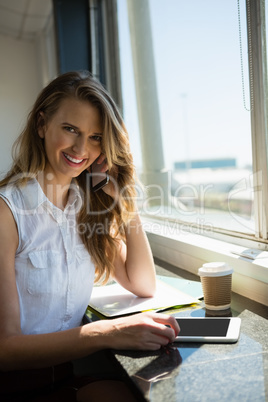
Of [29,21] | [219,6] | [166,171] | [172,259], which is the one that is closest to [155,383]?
[172,259]

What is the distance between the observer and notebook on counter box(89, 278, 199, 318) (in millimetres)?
1238

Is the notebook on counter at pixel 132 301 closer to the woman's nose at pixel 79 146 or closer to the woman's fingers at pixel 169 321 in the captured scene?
the woman's fingers at pixel 169 321

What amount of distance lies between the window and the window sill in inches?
3.1

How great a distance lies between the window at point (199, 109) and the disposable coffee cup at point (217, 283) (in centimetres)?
31

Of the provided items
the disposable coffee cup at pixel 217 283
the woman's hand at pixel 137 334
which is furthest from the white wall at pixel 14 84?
the woman's hand at pixel 137 334

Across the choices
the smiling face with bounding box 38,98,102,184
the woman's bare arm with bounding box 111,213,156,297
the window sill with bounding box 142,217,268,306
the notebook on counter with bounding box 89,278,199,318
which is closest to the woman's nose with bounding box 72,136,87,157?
the smiling face with bounding box 38,98,102,184

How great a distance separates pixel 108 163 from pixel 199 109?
0.83 meters

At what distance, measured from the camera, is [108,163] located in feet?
4.47

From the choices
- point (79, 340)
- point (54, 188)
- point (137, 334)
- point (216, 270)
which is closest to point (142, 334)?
point (137, 334)

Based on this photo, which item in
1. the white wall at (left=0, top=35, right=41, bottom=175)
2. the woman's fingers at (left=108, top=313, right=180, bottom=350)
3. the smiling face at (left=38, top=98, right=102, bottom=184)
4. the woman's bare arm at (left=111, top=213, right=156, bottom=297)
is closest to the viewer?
the woman's fingers at (left=108, top=313, right=180, bottom=350)

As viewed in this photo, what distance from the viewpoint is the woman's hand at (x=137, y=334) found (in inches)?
37.0

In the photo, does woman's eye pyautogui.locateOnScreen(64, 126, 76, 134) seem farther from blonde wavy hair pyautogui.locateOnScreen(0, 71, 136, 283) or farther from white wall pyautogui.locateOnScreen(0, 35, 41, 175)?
white wall pyautogui.locateOnScreen(0, 35, 41, 175)

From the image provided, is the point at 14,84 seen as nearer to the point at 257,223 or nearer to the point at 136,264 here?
the point at 136,264

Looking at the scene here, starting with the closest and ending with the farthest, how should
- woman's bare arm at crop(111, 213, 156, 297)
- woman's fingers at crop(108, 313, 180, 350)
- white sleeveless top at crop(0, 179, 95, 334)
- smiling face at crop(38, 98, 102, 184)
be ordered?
1. woman's fingers at crop(108, 313, 180, 350)
2. white sleeveless top at crop(0, 179, 95, 334)
3. smiling face at crop(38, 98, 102, 184)
4. woman's bare arm at crop(111, 213, 156, 297)
